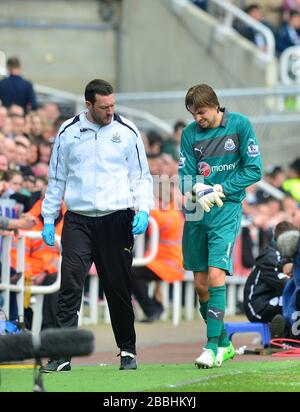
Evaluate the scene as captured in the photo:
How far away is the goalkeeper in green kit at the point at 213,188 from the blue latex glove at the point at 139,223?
1.31 ft

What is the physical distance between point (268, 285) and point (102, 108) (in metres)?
3.39

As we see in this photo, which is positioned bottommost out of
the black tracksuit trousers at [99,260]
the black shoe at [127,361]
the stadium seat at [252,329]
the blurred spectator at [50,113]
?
the black shoe at [127,361]

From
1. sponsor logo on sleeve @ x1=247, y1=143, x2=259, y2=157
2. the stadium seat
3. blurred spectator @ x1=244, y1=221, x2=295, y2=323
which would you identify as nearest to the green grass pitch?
the stadium seat

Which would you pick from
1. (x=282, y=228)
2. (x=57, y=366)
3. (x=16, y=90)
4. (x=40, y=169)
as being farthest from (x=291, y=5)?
(x=57, y=366)

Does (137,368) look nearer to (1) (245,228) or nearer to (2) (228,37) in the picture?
(1) (245,228)

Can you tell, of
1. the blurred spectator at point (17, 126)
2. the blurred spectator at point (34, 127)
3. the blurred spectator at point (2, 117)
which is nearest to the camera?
the blurred spectator at point (2, 117)

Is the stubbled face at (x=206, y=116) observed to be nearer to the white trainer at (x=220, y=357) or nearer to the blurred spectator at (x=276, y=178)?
the white trainer at (x=220, y=357)

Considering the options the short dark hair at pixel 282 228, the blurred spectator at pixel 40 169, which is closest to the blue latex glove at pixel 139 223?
the short dark hair at pixel 282 228

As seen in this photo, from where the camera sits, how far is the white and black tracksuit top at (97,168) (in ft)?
36.0

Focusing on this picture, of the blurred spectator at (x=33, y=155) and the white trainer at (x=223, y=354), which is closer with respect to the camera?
the white trainer at (x=223, y=354)

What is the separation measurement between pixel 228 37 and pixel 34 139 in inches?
305

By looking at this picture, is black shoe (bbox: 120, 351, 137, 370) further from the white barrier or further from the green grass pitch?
the white barrier

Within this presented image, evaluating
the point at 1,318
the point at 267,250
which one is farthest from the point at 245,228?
the point at 1,318

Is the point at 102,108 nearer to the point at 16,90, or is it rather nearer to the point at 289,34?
the point at 16,90
